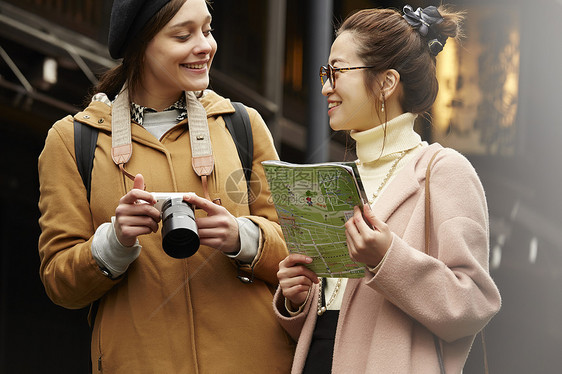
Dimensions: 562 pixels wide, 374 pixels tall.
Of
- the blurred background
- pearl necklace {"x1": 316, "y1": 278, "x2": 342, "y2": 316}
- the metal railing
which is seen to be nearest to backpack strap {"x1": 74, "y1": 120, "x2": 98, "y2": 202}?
pearl necklace {"x1": 316, "y1": 278, "x2": 342, "y2": 316}

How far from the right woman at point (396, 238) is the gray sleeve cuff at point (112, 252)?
0.46 metres

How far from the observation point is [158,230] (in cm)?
288

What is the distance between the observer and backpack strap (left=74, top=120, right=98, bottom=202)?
292cm

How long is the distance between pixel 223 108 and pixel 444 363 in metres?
1.18

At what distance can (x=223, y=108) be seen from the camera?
122 inches

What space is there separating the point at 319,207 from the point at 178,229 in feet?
1.29

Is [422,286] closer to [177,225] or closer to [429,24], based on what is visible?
[177,225]

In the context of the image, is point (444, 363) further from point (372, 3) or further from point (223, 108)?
point (372, 3)

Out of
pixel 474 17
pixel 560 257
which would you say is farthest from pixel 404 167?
pixel 560 257

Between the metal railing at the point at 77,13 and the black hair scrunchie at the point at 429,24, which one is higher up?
the black hair scrunchie at the point at 429,24

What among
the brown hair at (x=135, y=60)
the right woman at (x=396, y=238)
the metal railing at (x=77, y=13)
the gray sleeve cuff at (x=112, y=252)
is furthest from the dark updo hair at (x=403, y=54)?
the metal railing at (x=77, y=13)

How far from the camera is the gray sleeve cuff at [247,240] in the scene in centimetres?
277

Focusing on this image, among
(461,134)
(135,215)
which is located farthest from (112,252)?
(461,134)

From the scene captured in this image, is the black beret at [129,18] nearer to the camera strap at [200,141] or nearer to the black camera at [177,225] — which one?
the camera strap at [200,141]
